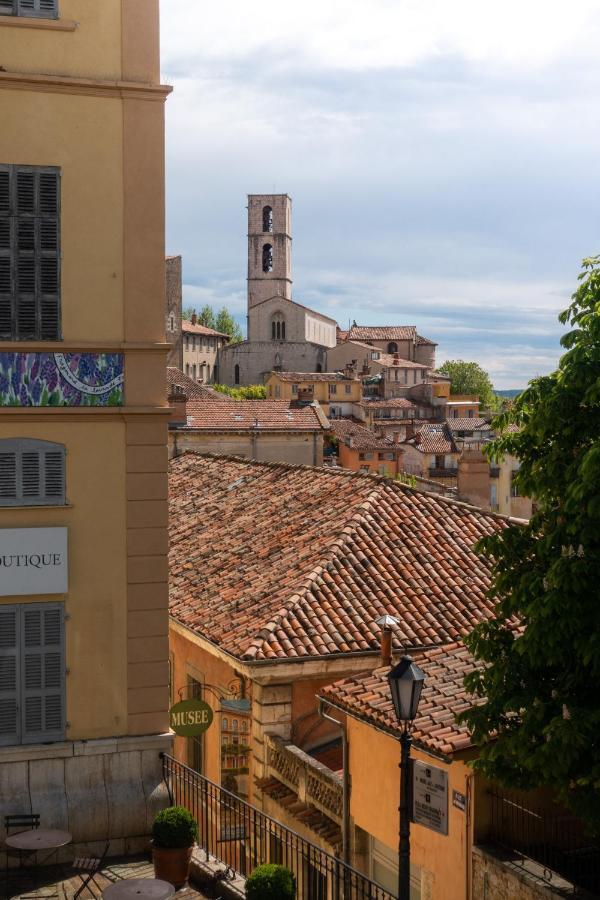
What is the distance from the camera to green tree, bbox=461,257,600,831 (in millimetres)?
9797

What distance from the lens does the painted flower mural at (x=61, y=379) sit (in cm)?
1151

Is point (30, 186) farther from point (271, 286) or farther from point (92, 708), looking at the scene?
point (271, 286)

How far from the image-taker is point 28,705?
452 inches

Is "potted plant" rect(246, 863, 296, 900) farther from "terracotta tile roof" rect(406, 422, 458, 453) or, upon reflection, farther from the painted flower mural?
"terracotta tile roof" rect(406, 422, 458, 453)

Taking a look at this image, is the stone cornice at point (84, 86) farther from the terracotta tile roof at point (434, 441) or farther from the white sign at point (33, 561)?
the terracotta tile roof at point (434, 441)

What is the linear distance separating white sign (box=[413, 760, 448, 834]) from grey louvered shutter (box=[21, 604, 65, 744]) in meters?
3.91

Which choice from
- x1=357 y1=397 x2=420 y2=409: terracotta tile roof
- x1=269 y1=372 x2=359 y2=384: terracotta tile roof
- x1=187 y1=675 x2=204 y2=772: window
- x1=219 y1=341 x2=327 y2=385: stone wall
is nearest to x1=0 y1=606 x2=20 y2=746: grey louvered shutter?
x1=187 y1=675 x2=204 y2=772: window

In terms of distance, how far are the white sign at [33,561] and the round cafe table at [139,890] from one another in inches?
119

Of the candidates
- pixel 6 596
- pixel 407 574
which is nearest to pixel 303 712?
pixel 407 574

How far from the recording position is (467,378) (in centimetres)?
14588

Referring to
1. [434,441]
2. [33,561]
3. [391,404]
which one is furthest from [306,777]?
Result: [391,404]

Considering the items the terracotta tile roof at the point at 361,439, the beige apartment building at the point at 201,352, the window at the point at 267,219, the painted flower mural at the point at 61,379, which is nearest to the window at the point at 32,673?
the painted flower mural at the point at 61,379

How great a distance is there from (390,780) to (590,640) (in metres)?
4.45

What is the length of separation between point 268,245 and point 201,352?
2095 cm
